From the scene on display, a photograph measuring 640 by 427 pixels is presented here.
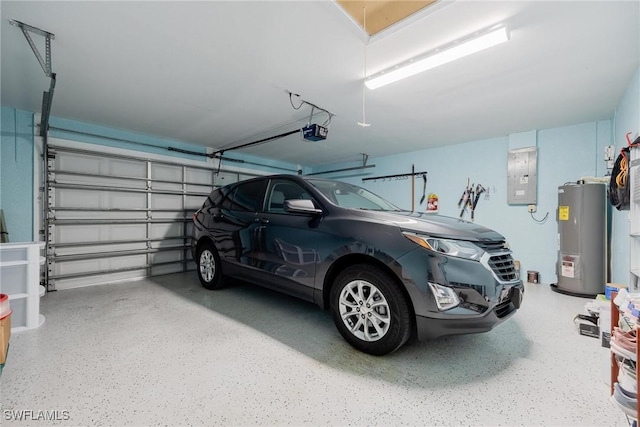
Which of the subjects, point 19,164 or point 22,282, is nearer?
point 22,282

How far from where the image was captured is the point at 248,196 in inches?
129

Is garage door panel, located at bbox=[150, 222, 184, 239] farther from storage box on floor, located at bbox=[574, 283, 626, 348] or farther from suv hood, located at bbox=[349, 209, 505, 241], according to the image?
storage box on floor, located at bbox=[574, 283, 626, 348]

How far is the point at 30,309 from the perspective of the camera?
255cm

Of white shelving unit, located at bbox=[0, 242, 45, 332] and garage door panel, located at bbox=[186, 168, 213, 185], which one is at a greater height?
garage door panel, located at bbox=[186, 168, 213, 185]

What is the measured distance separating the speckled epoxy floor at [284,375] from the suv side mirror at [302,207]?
45.0 inches

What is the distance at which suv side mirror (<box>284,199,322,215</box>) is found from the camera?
2.39m

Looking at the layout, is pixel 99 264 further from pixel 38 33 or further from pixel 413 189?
pixel 413 189

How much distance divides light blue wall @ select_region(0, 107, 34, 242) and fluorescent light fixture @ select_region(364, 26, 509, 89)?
16.3ft

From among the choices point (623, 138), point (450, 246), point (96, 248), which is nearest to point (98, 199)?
point (96, 248)

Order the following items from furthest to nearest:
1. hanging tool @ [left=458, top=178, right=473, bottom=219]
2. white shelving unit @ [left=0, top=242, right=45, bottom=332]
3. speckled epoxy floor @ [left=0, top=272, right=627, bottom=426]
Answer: hanging tool @ [left=458, top=178, right=473, bottom=219]
white shelving unit @ [left=0, top=242, right=45, bottom=332]
speckled epoxy floor @ [left=0, top=272, right=627, bottom=426]

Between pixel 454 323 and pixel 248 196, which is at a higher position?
pixel 248 196

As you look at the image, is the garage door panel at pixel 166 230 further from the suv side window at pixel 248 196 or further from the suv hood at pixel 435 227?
the suv hood at pixel 435 227

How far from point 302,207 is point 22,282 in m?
2.98

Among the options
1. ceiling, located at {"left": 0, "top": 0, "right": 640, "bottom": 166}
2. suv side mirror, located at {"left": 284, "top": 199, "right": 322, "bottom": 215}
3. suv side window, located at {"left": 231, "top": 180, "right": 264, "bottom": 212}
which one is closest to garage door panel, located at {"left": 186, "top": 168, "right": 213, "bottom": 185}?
ceiling, located at {"left": 0, "top": 0, "right": 640, "bottom": 166}
